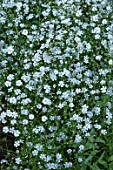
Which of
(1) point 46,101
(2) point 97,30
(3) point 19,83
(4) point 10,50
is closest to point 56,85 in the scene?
(1) point 46,101

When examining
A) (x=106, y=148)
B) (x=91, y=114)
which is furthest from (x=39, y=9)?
(x=106, y=148)

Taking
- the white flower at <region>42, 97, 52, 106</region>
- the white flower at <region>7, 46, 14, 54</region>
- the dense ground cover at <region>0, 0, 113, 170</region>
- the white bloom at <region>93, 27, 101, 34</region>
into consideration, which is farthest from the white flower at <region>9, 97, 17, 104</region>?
the white bloom at <region>93, 27, 101, 34</region>

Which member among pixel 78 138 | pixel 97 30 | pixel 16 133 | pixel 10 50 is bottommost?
pixel 78 138

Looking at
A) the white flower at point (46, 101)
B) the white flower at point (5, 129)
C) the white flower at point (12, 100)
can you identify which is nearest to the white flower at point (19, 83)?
the white flower at point (12, 100)

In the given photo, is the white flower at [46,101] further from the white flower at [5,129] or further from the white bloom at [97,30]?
the white bloom at [97,30]

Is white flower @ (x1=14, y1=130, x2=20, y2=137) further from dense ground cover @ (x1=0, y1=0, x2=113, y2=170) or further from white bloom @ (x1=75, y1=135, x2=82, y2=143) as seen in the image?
white bloom @ (x1=75, y1=135, x2=82, y2=143)

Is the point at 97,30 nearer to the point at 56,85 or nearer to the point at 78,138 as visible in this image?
the point at 56,85

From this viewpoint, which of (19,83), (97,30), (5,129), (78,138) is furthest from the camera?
(97,30)

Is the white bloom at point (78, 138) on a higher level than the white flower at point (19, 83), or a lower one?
lower

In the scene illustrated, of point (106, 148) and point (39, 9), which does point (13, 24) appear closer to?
point (39, 9)
